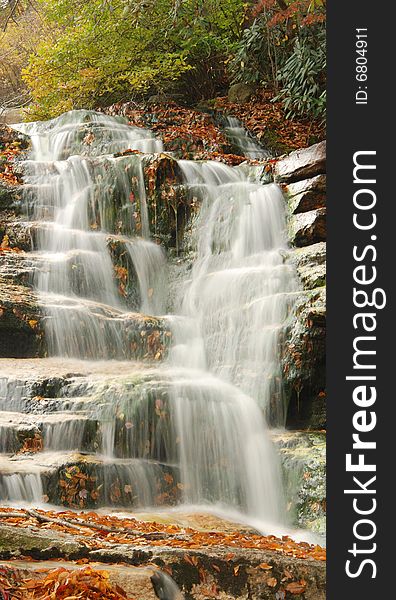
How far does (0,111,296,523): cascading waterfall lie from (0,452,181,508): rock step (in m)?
0.01

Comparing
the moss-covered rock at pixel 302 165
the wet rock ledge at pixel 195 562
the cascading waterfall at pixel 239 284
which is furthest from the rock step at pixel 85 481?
the moss-covered rock at pixel 302 165

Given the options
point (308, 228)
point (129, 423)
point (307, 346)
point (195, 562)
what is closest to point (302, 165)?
point (308, 228)

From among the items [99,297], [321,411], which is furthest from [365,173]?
[99,297]

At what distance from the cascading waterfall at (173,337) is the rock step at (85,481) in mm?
13

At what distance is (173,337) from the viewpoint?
721 centimetres

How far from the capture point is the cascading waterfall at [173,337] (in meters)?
5.50

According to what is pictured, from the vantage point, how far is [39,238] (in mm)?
8938

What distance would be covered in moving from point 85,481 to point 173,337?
2521 millimetres

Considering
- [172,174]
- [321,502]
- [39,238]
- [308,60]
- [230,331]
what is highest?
[308,60]

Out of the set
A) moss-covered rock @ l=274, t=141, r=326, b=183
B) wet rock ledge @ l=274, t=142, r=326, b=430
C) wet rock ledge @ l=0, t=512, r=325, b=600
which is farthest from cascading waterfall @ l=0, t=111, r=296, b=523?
wet rock ledge @ l=0, t=512, r=325, b=600

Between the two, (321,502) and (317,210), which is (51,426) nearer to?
(321,502)

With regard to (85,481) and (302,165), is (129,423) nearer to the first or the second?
(85,481)

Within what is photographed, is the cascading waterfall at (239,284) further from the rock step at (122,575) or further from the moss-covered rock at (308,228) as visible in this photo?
the rock step at (122,575)

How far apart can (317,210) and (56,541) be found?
6.61 metres
